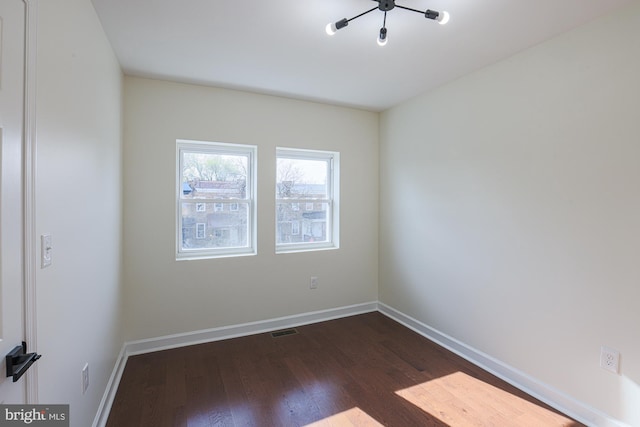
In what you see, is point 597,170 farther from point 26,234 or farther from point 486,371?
point 26,234

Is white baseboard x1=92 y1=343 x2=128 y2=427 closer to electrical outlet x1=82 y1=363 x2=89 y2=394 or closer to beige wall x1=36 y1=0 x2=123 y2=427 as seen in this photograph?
beige wall x1=36 y1=0 x2=123 y2=427

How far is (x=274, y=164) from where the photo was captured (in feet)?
10.7

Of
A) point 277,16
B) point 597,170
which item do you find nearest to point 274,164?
point 277,16

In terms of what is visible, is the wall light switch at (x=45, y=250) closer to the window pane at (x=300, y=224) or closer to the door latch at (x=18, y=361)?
the door latch at (x=18, y=361)

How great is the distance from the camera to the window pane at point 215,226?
303 cm

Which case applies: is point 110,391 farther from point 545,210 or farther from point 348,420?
point 545,210

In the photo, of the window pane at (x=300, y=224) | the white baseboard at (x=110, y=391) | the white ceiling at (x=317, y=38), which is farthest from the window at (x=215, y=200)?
the white baseboard at (x=110, y=391)

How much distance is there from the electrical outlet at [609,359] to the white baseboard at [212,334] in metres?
2.29

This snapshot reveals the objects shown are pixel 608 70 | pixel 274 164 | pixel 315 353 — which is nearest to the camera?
pixel 608 70

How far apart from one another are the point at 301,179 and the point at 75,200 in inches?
91.7

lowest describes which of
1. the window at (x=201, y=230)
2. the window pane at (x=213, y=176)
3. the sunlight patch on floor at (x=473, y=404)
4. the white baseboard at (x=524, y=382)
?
the sunlight patch on floor at (x=473, y=404)

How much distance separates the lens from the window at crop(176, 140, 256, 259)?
3.01 metres

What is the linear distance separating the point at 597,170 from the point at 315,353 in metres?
2.53

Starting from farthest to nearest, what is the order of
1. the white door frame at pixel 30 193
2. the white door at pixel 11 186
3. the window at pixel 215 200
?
the window at pixel 215 200, the white door frame at pixel 30 193, the white door at pixel 11 186
